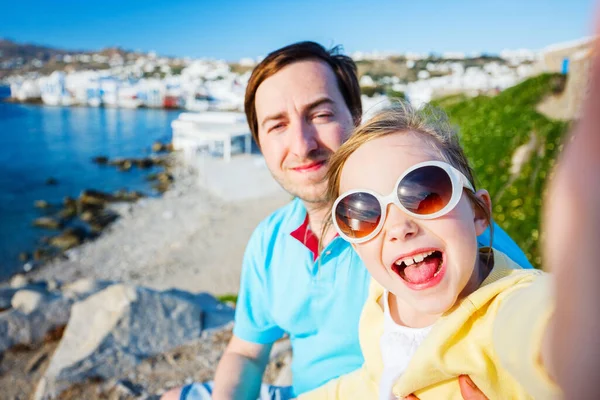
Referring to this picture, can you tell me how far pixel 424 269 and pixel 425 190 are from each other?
0.21 meters

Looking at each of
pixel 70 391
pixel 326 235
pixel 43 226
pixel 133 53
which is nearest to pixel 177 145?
pixel 43 226

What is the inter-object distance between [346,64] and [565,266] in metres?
2.03

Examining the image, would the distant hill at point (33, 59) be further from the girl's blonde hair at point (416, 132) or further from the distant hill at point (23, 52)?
the girl's blonde hair at point (416, 132)

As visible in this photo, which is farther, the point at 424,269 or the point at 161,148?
the point at 161,148

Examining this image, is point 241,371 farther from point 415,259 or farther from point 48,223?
point 48,223

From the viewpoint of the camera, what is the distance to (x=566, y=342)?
53 cm

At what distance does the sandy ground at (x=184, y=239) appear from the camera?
11914 millimetres

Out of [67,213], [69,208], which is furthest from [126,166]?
[67,213]

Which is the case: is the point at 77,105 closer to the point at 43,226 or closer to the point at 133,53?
the point at 43,226

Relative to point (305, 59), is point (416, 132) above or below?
below

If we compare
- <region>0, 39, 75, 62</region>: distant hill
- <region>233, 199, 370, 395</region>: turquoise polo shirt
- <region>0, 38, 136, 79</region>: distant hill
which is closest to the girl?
<region>233, 199, 370, 395</region>: turquoise polo shirt

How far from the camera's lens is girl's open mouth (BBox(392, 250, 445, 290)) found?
3.60 feet

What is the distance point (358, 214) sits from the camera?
1219 mm

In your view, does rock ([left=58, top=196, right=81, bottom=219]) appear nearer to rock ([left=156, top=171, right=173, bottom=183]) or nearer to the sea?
the sea
